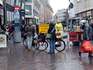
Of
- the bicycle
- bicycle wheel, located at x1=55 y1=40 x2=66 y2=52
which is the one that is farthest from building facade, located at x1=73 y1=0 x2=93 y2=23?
the bicycle

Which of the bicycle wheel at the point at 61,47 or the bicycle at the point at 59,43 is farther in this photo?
the bicycle wheel at the point at 61,47

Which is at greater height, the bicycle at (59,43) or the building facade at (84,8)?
the building facade at (84,8)

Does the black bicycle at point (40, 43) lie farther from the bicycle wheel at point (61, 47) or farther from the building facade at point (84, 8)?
the building facade at point (84, 8)

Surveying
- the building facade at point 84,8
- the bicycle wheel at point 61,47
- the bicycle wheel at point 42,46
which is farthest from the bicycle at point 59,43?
the building facade at point 84,8

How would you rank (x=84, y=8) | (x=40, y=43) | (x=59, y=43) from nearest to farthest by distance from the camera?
(x=59, y=43) < (x=40, y=43) < (x=84, y=8)

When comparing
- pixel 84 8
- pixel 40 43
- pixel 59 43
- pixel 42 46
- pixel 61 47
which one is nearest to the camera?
pixel 59 43

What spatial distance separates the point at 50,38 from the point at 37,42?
273 cm


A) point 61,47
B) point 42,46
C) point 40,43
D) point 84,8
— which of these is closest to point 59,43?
point 61,47

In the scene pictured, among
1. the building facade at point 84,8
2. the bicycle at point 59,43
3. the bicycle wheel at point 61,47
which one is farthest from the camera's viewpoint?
the building facade at point 84,8

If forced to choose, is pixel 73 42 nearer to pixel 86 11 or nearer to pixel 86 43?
pixel 86 43

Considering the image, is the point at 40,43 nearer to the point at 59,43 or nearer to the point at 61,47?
the point at 61,47

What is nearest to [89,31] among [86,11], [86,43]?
[86,43]

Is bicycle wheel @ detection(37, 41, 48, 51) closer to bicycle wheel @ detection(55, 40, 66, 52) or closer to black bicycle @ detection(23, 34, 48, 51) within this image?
black bicycle @ detection(23, 34, 48, 51)

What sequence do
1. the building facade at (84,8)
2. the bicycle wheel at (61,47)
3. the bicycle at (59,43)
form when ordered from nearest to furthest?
1. the bicycle at (59,43)
2. the bicycle wheel at (61,47)
3. the building facade at (84,8)
